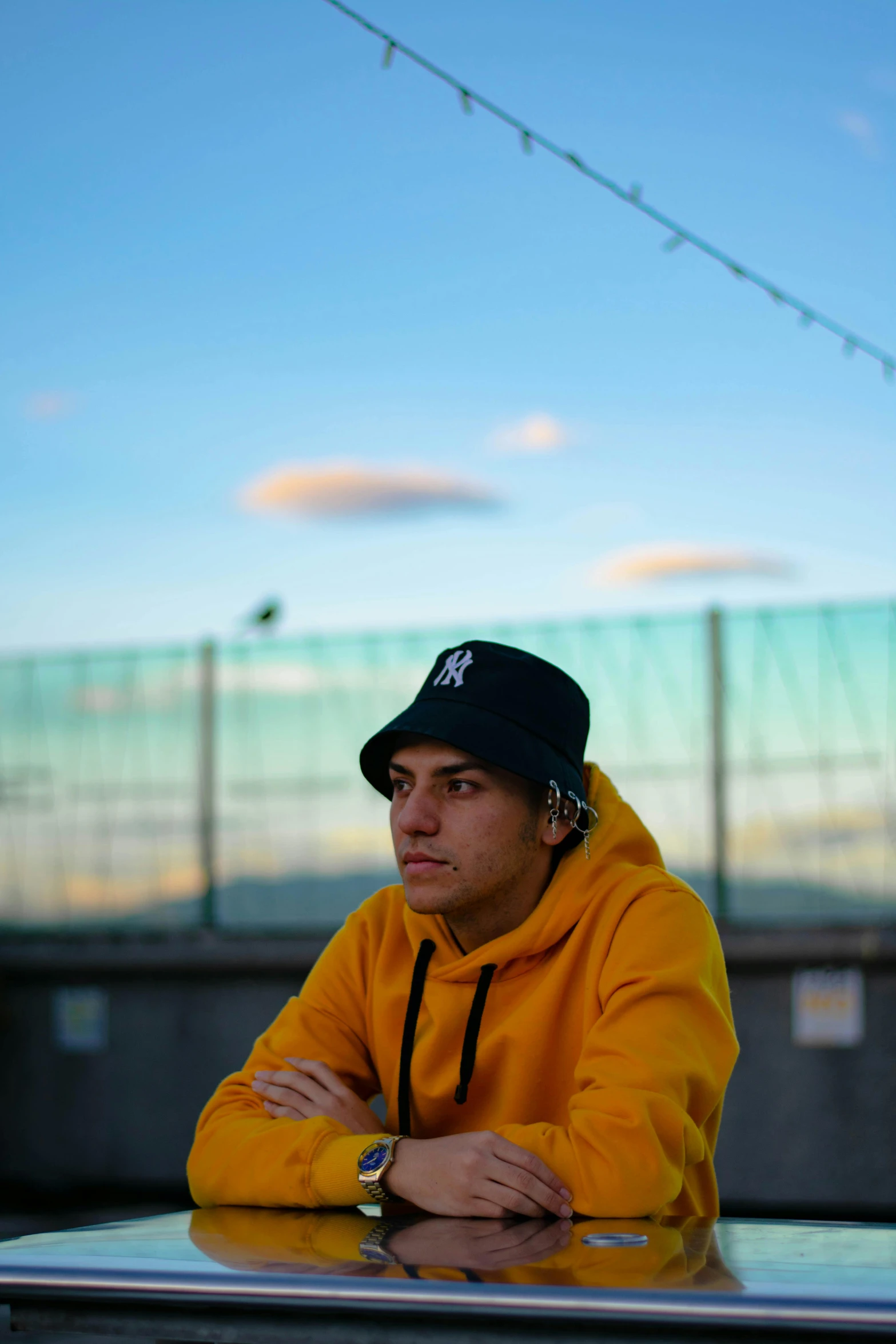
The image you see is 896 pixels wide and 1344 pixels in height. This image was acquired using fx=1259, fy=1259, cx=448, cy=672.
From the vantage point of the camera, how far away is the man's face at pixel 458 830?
5.99ft

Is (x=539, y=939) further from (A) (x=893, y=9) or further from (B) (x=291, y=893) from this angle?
(B) (x=291, y=893)

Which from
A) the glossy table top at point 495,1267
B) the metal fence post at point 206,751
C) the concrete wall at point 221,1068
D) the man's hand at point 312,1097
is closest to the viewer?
the glossy table top at point 495,1267

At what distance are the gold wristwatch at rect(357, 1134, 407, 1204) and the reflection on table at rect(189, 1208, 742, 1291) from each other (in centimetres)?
4

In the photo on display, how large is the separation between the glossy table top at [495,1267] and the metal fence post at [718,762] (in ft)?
14.5

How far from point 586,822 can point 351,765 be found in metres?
4.50

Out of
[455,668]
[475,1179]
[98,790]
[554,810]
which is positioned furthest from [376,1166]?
[98,790]

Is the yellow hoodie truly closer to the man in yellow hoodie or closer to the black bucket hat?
the man in yellow hoodie

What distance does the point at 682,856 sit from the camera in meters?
5.88

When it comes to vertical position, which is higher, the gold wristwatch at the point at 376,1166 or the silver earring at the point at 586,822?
the silver earring at the point at 586,822

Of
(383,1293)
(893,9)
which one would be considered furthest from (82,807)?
(383,1293)

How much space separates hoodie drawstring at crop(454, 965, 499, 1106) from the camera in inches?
70.9

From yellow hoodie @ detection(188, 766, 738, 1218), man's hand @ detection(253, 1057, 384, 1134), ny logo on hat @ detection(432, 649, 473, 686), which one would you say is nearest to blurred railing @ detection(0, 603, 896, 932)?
yellow hoodie @ detection(188, 766, 738, 1218)

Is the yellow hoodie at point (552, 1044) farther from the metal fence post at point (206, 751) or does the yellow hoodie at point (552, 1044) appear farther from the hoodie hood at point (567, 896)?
the metal fence post at point (206, 751)

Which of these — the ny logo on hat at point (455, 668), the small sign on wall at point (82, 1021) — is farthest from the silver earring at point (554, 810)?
the small sign on wall at point (82, 1021)
